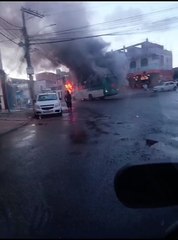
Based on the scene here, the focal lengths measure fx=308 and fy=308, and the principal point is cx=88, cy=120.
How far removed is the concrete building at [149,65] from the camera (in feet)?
143

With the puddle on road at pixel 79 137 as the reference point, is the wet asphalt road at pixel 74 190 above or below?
above

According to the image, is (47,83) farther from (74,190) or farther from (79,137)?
(74,190)

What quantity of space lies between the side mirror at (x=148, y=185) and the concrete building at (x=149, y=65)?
1638 inches

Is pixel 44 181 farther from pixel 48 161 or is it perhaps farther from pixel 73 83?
pixel 73 83

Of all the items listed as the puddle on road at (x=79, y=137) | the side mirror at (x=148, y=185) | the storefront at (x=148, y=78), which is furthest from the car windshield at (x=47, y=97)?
the storefront at (x=148, y=78)

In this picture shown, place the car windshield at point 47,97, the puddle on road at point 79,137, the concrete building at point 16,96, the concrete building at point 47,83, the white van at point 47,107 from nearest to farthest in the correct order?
1. the puddle on road at point 79,137
2. the white van at point 47,107
3. the car windshield at point 47,97
4. the concrete building at point 16,96
5. the concrete building at point 47,83

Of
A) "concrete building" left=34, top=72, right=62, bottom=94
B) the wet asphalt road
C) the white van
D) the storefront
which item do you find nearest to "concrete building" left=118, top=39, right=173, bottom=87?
the storefront

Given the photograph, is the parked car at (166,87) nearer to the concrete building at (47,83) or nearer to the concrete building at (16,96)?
the concrete building at (16,96)

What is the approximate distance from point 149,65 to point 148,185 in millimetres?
45983

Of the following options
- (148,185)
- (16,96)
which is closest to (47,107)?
(148,185)

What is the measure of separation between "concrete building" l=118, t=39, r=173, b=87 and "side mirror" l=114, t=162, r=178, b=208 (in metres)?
41.6

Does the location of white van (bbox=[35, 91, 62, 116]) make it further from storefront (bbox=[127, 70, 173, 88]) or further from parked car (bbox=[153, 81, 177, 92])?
storefront (bbox=[127, 70, 173, 88])

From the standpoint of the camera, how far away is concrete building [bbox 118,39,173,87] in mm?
43469

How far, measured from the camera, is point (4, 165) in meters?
7.02
